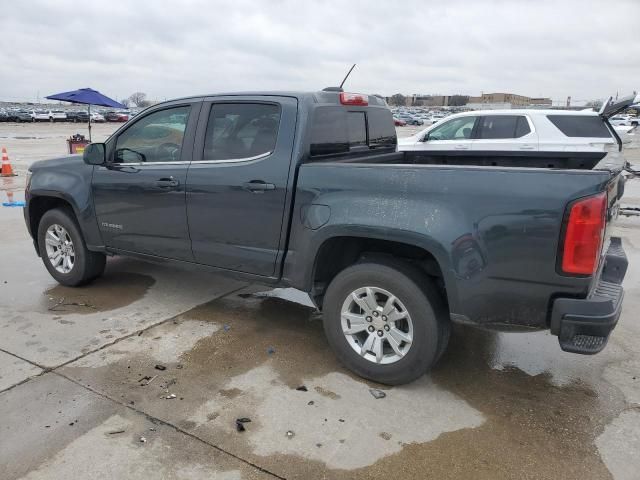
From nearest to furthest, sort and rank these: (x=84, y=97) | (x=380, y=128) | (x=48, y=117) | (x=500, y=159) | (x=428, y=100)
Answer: (x=380, y=128) < (x=500, y=159) < (x=84, y=97) < (x=48, y=117) < (x=428, y=100)

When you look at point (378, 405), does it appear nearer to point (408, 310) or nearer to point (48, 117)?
point (408, 310)

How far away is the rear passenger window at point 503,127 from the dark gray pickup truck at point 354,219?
5.04 metres

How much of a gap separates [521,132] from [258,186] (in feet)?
24.2

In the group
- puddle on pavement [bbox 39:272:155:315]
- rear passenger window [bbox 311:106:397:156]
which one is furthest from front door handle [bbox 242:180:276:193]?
puddle on pavement [bbox 39:272:155:315]

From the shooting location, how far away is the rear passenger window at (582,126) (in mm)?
9188

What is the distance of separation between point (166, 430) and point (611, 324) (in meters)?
2.53

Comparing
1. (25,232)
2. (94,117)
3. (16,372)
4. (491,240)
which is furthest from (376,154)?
(94,117)

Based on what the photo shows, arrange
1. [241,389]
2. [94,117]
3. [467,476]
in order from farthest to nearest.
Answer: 1. [94,117]
2. [241,389]
3. [467,476]

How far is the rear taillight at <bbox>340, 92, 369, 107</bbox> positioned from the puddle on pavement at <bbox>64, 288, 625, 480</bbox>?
1.91m

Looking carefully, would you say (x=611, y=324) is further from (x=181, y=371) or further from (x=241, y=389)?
(x=181, y=371)

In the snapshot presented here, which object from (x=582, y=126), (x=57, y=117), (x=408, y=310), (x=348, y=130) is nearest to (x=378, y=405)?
(x=408, y=310)

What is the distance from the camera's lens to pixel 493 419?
3156mm

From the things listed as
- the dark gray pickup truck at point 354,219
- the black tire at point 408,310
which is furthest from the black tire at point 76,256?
the black tire at point 408,310

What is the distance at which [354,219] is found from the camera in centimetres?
334
